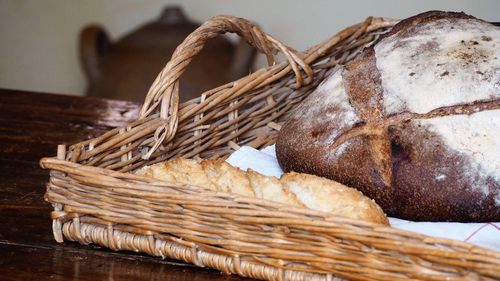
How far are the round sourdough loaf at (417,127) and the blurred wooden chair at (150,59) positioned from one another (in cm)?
161

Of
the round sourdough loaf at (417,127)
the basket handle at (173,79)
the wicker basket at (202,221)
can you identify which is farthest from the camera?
the basket handle at (173,79)

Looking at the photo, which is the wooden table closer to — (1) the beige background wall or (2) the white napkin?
(2) the white napkin

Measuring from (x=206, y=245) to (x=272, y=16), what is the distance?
214 cm

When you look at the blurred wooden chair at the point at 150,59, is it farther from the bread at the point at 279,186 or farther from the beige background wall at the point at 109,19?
the bread at the point at 279,186

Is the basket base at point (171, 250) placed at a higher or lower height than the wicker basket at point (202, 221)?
lower

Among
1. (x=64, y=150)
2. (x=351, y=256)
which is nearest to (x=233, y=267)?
(x=351, y=256)

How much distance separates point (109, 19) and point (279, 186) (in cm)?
234

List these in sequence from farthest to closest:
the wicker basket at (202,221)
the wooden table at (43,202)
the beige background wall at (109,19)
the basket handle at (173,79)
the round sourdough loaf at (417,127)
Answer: the beige background wall at (109,19) < the basket handle at (173,79) < the round sourdough loaf at (417,127) < the wooden table at (43,202) < the wicker basket at (202,221)

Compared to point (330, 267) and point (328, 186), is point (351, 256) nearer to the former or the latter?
point (330, 267)

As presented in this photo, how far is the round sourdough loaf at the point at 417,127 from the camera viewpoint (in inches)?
44.5

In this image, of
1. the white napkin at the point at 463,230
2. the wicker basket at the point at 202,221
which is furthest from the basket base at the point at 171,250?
the white napkin at the point at 463,230

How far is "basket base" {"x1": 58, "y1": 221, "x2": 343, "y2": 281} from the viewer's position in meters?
0.96

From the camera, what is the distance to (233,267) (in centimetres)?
98

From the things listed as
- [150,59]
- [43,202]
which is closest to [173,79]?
[43,202]
